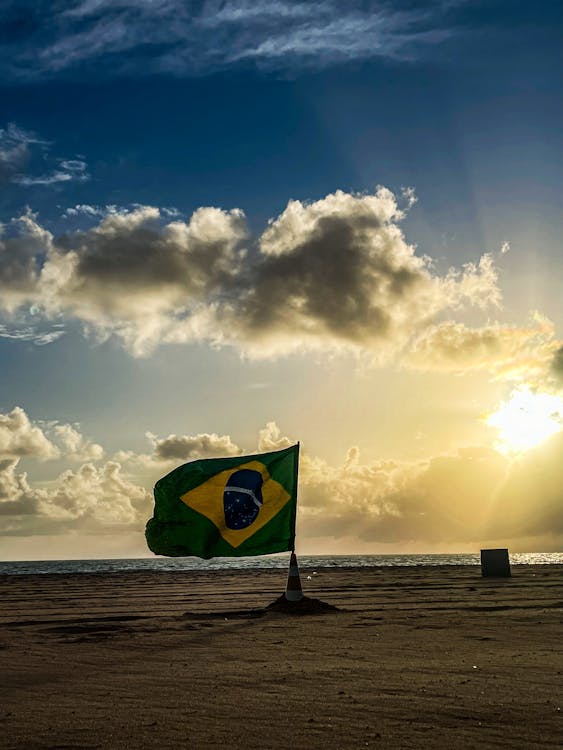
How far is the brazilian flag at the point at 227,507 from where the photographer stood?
18.7 metres

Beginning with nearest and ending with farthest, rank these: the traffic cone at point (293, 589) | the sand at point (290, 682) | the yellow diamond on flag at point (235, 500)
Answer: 1. the sand at point (290, 682)
2. the traffic cone at point (293, 589)
3. the yellow diamond on flag at point (235, 500)

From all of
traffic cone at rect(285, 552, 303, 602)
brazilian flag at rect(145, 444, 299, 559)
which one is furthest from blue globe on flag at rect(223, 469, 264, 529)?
traffic cone at rect(285, 552, 303, 602)

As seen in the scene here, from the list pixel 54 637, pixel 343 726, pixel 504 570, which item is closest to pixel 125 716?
pixel 343 726

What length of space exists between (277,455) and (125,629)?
591 centimetres

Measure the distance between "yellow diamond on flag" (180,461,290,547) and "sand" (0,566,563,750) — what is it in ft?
7.97

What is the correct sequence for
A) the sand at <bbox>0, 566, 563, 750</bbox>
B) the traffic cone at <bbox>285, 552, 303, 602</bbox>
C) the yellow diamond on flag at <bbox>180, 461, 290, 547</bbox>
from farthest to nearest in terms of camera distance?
the yellow diamond on flag at <bbox>180, 461, 290, 547</bbox> → the traffic cone at <bbox>285, 552, 303, 602</bbox> → the sand at <bbox>0, 566, 563, 750</bbox>

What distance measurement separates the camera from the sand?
253 inches

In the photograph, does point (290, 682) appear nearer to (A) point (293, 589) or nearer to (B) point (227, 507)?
(A) point (293, 589)

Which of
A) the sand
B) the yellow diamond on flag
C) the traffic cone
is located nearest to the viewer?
the sand

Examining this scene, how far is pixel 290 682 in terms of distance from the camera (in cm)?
889

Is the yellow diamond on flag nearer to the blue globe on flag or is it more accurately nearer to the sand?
the blue globe on flag

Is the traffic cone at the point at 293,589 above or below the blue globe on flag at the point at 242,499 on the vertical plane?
below

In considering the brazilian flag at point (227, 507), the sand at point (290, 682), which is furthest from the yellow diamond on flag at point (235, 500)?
the sand at point (290, 682)

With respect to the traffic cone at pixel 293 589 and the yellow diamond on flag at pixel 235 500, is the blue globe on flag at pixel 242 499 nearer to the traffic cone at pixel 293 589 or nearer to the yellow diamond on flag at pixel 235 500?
the yellow diamond on flag at pixel 235 500
